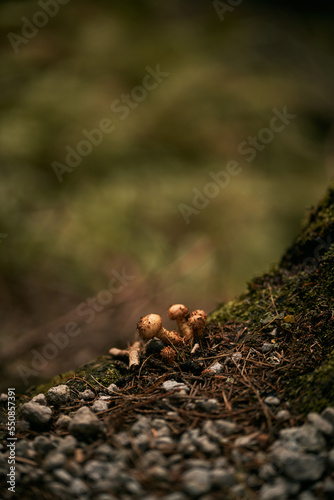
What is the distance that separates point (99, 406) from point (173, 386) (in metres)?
0.31

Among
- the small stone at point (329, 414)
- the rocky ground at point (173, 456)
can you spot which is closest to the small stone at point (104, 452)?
the rocky ground at point (173, 456)

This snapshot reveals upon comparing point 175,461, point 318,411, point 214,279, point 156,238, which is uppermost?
point 156,238

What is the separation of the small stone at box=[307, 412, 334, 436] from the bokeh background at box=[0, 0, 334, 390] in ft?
7.56

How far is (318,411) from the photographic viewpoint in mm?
1365

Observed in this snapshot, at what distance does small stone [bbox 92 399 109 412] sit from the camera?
5.39 ft

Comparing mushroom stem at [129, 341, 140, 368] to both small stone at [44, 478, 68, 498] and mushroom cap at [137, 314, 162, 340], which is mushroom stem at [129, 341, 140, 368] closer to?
mushroom cap at [137, 314, 162, 340]

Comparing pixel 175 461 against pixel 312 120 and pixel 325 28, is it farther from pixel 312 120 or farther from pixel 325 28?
pixel 325 28

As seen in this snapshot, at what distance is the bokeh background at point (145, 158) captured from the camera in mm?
3859

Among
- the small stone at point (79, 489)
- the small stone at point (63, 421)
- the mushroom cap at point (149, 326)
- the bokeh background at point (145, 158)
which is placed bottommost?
the small stone at point (79, 489)

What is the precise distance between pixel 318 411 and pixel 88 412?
31.8 inches

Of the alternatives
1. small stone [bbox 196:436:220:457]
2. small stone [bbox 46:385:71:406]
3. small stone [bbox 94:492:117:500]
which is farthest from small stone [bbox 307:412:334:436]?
small stone [bbox 46:385:71:406]

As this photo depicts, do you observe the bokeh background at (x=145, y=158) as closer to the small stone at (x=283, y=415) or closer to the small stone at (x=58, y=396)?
the small stone at (x=58, y=396)

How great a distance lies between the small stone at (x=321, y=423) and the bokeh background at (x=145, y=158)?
230 cm

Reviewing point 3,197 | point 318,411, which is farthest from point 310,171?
point 318,411
